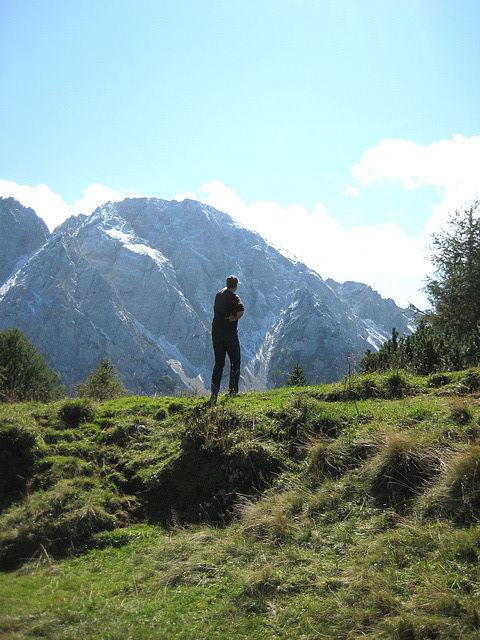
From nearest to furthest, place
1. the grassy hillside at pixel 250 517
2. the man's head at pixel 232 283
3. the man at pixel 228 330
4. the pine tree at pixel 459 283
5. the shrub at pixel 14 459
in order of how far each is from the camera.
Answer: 1. the grassy hillside at pixel 250 517
2. the shrub at pixel 14 459
3. the man at pixel 228 330
4. the man's head at pixel 232 283
5. the pine tree at pixel 459 283

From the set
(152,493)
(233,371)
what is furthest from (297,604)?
(233,371)

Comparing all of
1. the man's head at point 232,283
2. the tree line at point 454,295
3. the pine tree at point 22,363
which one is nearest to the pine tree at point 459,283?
the tree line at point 454,295

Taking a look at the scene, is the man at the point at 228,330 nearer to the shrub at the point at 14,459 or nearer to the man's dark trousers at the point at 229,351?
the man's dark trousers at the point at 229,351

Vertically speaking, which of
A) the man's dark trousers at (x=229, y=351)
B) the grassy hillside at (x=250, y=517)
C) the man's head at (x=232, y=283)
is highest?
the man's head at (x=232, y=283)

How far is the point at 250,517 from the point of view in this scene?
625 cm

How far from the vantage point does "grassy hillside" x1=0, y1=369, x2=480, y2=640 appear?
4.15m

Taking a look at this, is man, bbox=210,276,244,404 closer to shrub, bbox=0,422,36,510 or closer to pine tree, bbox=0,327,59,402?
shrub, bbox=0,422,36,510

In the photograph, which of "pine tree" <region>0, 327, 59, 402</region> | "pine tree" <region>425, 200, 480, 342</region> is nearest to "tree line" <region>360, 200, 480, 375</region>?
"pine tree" <region>425, 200, 480, 342</region>

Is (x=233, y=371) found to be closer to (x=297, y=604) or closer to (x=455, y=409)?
(x=455, y=409)

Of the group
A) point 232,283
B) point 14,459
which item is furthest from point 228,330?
point 14,459

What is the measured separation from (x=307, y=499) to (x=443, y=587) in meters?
2.61

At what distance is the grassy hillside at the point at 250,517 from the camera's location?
4.15 metres

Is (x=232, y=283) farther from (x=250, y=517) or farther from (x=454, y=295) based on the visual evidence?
(x=454, y=295)

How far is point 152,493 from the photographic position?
7664mm
